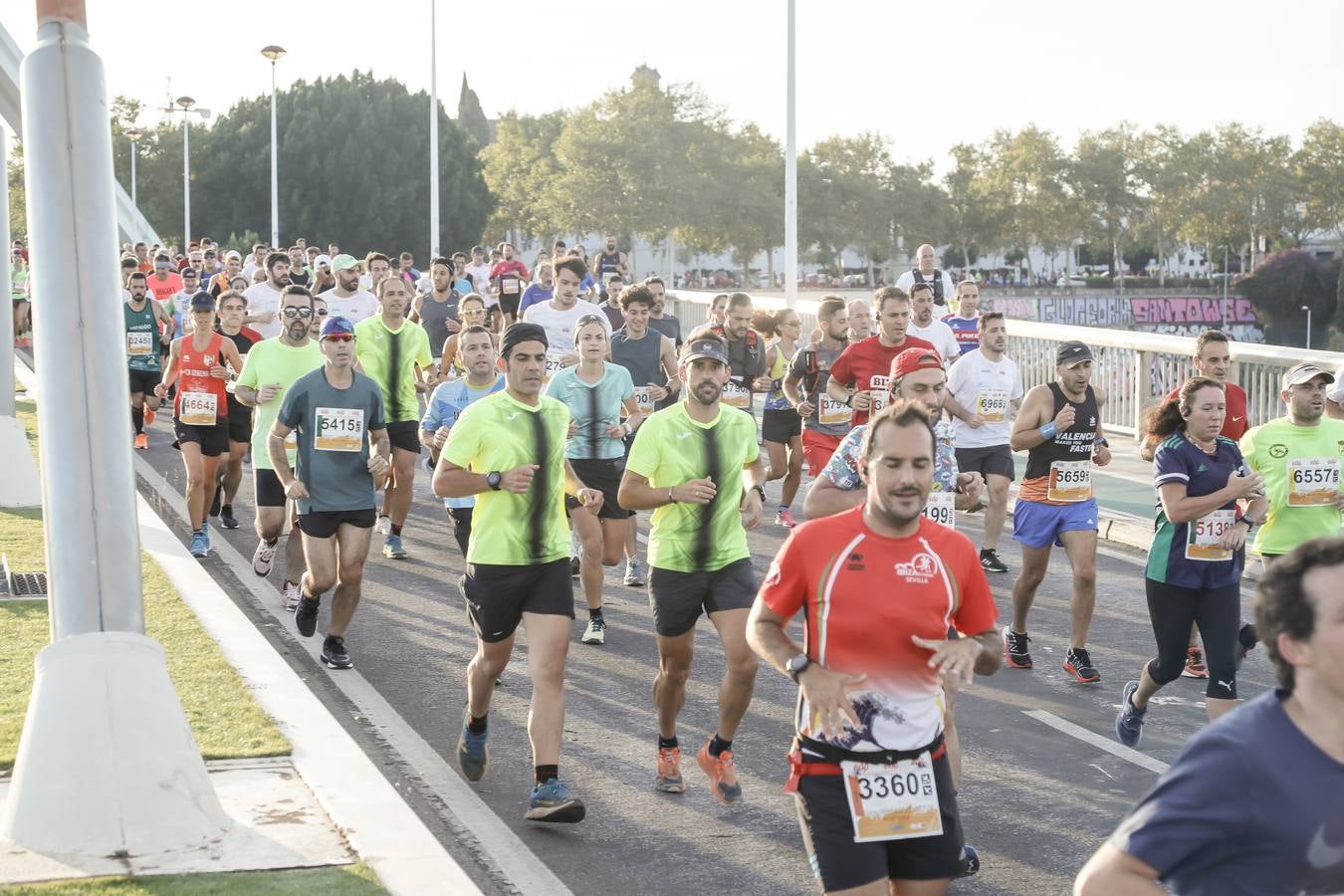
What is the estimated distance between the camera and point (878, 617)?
486 cm

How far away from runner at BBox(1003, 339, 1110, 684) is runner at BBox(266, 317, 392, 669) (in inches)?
143

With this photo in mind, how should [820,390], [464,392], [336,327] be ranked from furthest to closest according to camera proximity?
1. [820,390]
2. [464,392]
3. [336,327]

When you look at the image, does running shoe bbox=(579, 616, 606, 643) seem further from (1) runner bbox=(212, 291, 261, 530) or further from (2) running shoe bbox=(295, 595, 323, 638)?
(1) runner bbox=(212, 291, 261, 530)

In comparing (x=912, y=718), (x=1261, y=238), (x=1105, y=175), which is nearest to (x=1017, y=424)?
(x=912, y=718)

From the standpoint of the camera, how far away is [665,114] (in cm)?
8169

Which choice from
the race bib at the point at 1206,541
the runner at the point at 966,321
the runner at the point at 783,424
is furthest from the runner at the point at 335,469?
the runner at the point at 966,321

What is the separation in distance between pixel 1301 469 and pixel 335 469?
5126 mm

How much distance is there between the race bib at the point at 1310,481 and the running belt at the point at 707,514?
2.87 metres

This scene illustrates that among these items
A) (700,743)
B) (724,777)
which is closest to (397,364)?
(700,743)

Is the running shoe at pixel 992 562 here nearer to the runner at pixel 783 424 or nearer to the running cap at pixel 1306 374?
the runner at pixel 783 424

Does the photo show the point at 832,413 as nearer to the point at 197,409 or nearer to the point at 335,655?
the point at 197,409

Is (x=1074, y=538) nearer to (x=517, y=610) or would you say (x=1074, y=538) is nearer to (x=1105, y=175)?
(x=517, y=610)

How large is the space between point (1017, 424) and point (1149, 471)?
794 centimetres

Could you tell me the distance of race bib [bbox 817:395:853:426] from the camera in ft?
44.5
